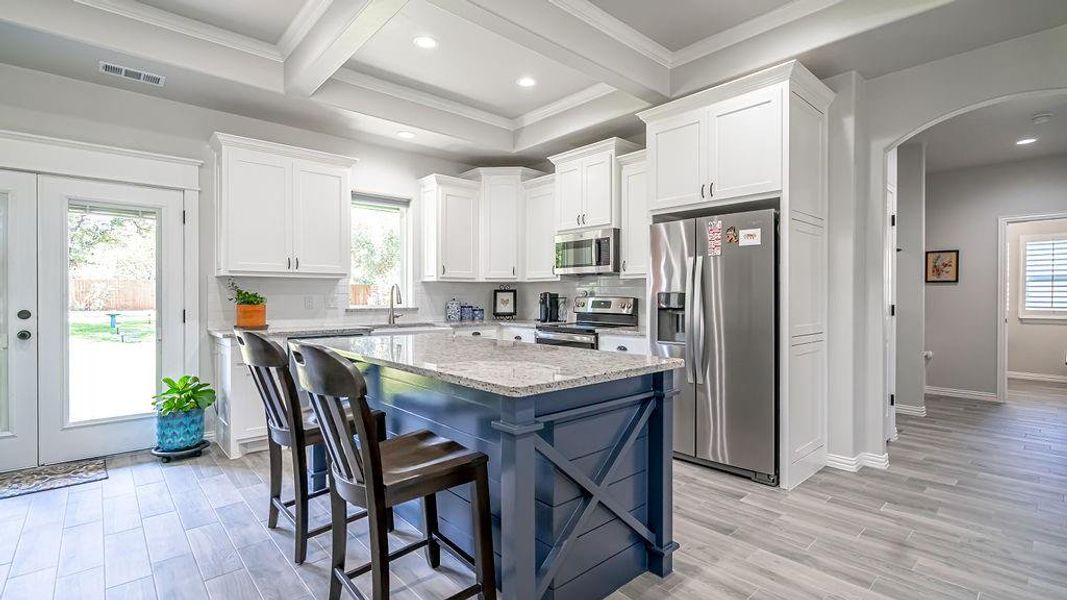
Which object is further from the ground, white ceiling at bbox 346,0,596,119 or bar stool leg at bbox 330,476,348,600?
white ceiling at bbox 346,0,596,119

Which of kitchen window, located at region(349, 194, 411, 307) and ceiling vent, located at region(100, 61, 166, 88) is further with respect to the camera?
kitchen window, located at region(349, 194, 411, 307)

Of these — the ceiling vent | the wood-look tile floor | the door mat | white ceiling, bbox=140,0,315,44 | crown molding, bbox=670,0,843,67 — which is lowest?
the wood-look tile floor

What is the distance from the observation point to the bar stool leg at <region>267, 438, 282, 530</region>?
100.0 inches

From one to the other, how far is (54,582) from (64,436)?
194 cm

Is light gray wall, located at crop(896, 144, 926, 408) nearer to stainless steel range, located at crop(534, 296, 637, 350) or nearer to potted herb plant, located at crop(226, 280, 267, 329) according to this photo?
stainless steel range, located at crop(534, 296, 637, 350)

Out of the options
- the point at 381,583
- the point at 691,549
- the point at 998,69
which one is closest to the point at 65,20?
the point at 381,583

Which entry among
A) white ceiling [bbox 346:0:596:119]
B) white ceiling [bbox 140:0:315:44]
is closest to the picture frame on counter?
white ceiling [bbox 346:0:596:119]

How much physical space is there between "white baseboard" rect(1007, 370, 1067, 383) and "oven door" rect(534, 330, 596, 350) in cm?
665

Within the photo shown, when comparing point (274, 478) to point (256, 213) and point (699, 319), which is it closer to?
point (256, 213)

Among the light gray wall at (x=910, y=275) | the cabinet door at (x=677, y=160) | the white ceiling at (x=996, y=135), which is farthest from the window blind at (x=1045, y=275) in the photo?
the cabinet door at (x=677, y=160)

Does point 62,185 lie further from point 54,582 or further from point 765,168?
point 765,168

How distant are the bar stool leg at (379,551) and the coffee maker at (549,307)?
3940 millimetres

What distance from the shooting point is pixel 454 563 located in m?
2.29

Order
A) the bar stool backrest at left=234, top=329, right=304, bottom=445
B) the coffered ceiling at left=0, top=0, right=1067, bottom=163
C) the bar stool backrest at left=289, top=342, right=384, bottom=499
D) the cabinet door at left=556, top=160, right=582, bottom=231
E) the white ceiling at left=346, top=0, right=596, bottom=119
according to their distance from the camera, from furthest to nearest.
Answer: the cabinet door at left=556, top=160, right=582, bottom=231 < the white ceiling at left=346, top=0, right=596, bottom=119 < the coffered ceiling at left=0, top=0, right=1067, bottom=163 < the bar stool backrest at left=234, top=329, right=304, bottom=445 < the bar stool backrest at left=289, top=342, right=384, bottom=499
